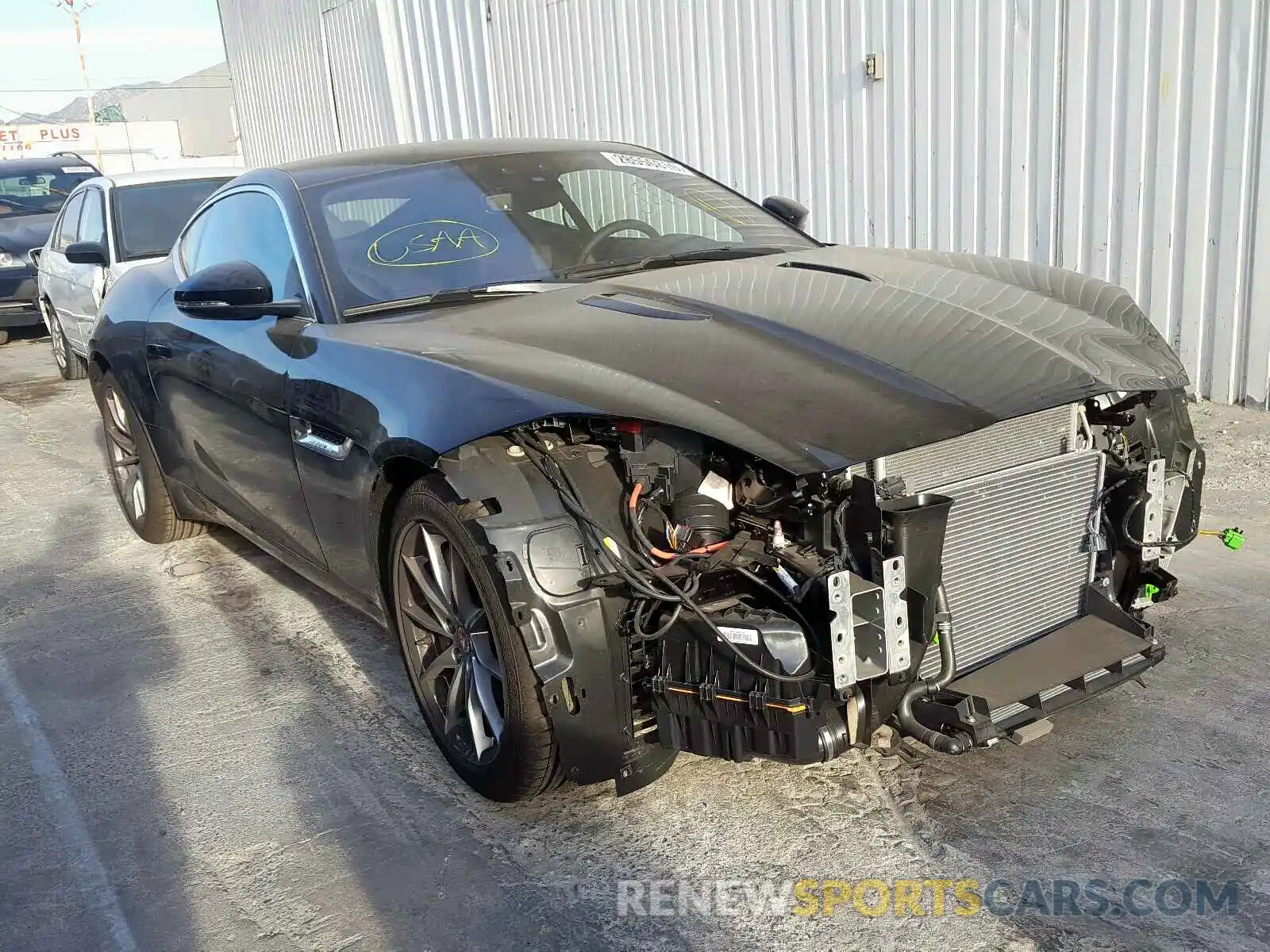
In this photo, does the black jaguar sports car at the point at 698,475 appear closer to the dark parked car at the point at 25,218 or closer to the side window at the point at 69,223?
the side window at the point at 69,223

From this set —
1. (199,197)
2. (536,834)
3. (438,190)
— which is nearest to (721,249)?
(438,190)

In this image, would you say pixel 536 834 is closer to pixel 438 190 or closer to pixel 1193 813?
pixel 1193 813

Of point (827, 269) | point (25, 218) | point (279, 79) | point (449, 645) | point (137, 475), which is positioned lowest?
point (137, 475)

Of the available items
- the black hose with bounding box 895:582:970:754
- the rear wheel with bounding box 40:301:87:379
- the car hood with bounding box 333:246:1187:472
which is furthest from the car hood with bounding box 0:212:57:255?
the black hose with bounding box 895:582:970:754

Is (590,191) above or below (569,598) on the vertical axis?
above

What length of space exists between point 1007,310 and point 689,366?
3.10ft

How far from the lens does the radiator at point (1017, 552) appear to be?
2723mm

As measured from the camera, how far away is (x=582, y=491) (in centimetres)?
269

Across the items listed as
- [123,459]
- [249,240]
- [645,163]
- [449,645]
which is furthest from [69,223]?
[449,645]

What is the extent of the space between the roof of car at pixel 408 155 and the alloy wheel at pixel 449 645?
5.06 ft

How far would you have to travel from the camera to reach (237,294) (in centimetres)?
354

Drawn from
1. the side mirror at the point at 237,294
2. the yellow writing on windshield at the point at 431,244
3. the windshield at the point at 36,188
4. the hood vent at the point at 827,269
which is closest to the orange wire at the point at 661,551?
the hood vent at the point at 827,269

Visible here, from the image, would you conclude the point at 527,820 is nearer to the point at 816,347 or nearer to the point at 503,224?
the point at 816,347

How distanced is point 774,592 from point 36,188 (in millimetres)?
13182
